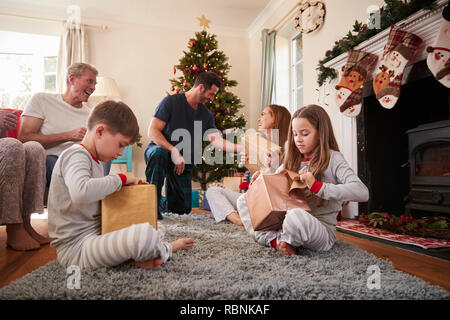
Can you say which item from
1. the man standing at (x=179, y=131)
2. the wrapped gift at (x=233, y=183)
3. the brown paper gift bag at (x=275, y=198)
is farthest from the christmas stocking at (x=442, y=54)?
the wrapped gift at (x=233, y=183)

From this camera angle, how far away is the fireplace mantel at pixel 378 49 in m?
1.61

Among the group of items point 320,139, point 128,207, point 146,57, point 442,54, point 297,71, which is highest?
point 146,57

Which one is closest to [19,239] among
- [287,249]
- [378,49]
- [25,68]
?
[287,249]

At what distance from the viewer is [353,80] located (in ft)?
7.21

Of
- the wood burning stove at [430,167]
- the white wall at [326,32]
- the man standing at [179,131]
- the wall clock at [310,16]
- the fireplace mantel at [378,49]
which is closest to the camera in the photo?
the fireplace mantel at [378,49]

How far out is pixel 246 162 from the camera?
1.92m

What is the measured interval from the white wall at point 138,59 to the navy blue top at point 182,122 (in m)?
2.05

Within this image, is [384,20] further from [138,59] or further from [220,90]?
[138,59]

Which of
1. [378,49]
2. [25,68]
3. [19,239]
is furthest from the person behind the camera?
[25,68]

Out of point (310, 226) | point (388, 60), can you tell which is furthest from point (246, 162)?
point (388, 60)

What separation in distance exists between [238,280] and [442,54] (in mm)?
1539

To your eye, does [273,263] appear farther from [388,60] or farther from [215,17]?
[215,17]

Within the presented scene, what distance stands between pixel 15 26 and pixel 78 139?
3.48 meters

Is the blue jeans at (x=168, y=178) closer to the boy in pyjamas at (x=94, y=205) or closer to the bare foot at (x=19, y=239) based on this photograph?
the bare foot at (x=19, y=239)
